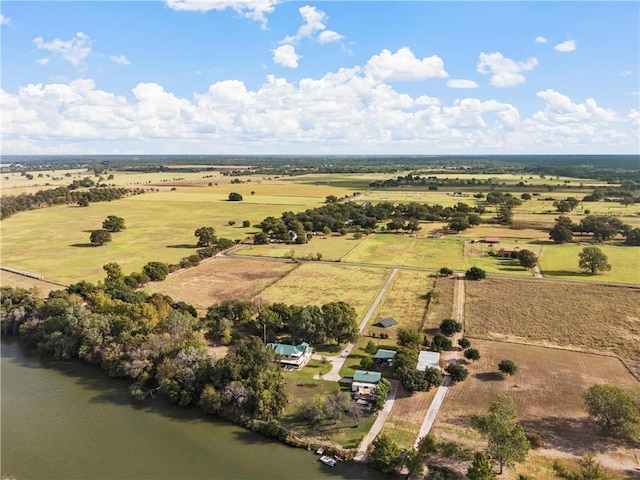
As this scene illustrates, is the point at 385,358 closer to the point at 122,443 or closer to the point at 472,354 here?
the point at 472,354

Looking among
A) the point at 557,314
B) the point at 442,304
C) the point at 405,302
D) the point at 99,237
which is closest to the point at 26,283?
the point at 99,237

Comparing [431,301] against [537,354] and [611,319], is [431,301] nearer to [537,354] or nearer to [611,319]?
[537,354]

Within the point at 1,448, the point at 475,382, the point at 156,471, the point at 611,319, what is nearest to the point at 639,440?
the point at 475,382

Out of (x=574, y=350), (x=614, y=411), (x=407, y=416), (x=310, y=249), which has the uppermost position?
(x=310, y=249)

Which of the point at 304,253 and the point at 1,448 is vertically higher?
the point at 304,253

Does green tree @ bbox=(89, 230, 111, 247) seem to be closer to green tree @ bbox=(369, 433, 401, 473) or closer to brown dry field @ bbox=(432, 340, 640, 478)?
brown dry field @ bbox=(432, 340, 640, 478)

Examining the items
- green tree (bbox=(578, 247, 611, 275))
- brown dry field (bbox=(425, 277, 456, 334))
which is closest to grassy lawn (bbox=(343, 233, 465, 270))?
brown dry field (bbox=(425, 277, 456, 334))

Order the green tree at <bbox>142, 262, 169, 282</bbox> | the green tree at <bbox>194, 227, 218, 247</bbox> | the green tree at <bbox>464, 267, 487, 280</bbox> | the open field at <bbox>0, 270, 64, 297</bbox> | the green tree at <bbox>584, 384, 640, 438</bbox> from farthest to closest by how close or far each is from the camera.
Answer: the green tree at <bbox>194, 227, 218, 247</bbox>, the green tree at <bbox>464, 267, 487, 280</bbox>, the green tree at <bbox>142, 262, 169, 282</bbox>, the open field at <bbox>0, 270, 64, 297</bbox>, the green tree at <bbox>584, 384, 640, 438</bbox>
